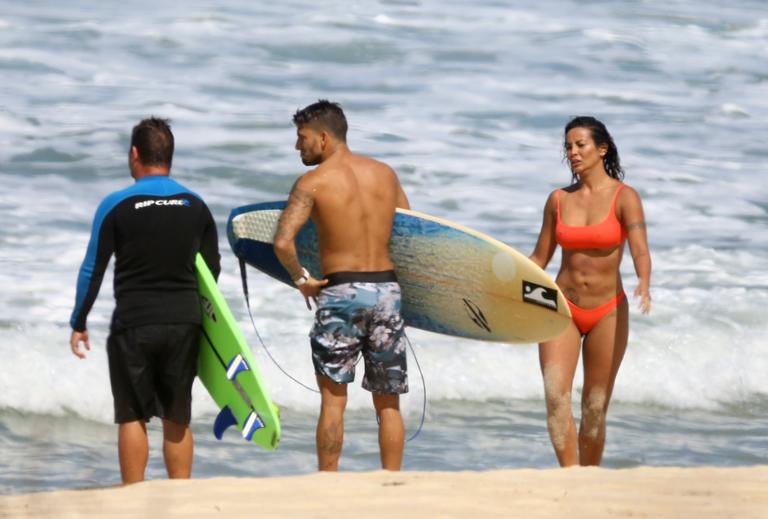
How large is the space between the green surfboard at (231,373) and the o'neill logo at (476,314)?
1207 millimetres

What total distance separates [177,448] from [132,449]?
20cm

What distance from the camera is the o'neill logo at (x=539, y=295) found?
18.6 feet

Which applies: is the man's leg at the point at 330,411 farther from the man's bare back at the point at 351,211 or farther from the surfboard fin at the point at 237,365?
the man's bare back at the point at 351,211

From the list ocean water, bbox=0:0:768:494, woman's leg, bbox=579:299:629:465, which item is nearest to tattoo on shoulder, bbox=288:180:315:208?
woman's leg, bbox=579:299:629:465

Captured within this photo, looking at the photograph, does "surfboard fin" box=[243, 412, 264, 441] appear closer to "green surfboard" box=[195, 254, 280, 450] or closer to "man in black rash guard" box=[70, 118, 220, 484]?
"green surfboard" box=[195, 254, 280, 450]

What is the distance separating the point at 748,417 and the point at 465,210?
511 cm

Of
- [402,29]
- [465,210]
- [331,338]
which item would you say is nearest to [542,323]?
[331,338]

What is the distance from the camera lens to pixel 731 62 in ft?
62.0

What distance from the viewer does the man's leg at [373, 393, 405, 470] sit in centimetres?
543

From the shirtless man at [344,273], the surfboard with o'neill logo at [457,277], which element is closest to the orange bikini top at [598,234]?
the surfboard with o'neill logo at [457,277]

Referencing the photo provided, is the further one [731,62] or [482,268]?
[731,62]

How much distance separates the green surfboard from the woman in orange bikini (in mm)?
1204

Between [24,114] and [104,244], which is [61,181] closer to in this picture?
[24,114]

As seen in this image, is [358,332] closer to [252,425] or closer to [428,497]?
[252,425]
